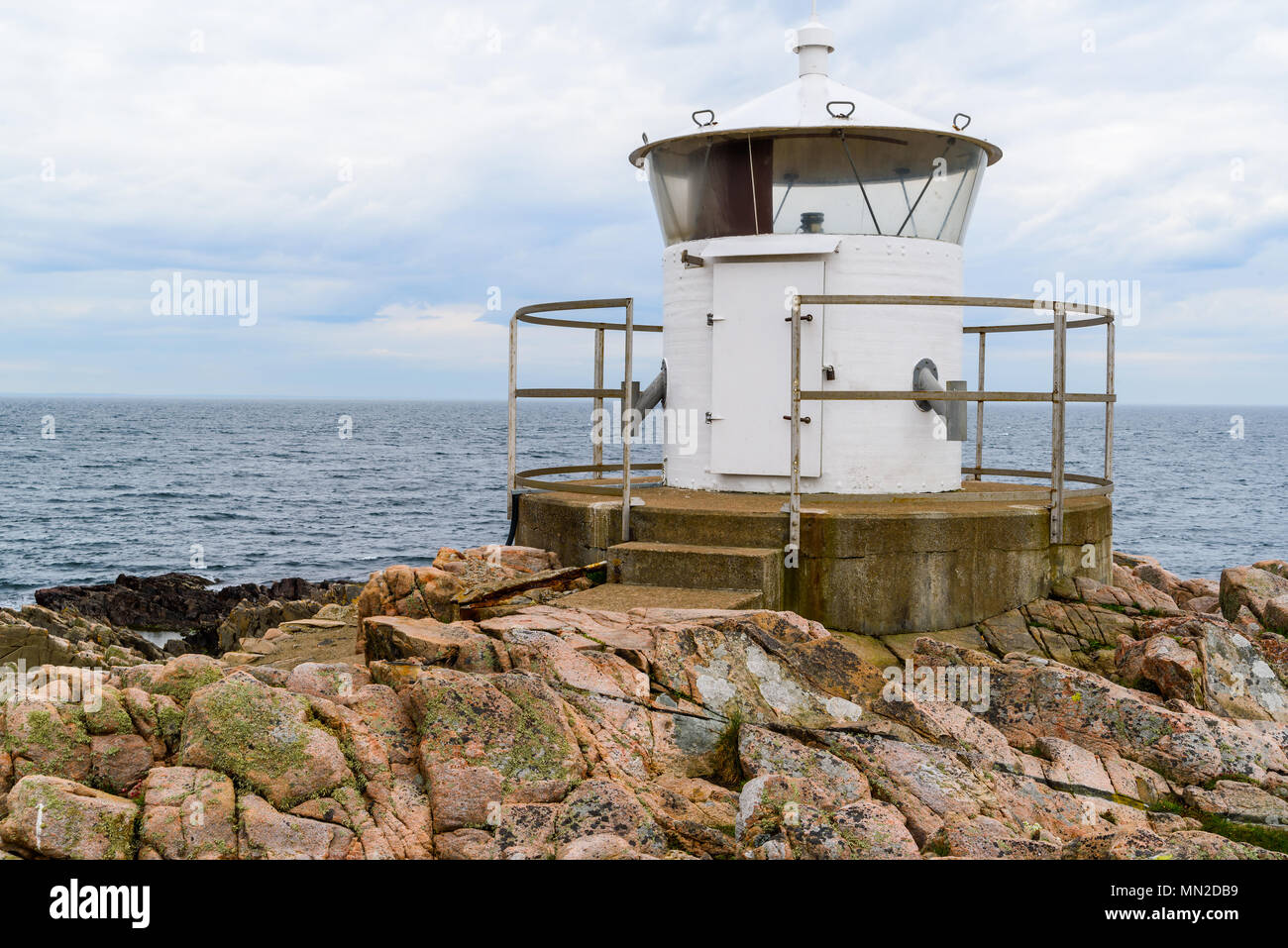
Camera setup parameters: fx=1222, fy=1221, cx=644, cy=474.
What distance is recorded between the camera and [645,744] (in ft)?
21.8

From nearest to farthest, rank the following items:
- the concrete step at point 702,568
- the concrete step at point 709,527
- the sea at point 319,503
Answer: the concrete step at point 702,568 < the concrete step at point 709,527 < the sea at point 319,503

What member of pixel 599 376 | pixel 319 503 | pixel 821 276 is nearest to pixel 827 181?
pixel 821 276

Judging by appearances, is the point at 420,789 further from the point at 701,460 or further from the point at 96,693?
the point at 701,460

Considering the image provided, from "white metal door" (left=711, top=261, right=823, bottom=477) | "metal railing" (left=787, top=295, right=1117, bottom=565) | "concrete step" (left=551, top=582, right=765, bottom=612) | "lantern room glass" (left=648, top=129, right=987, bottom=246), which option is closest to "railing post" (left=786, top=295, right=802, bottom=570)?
"metal railing" (left=787, top=295, right=1117, bottom=565)

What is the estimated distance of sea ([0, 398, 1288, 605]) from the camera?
30.7m

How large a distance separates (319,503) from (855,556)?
37.4 meters

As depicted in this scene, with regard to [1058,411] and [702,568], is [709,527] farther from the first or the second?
[1058,411]

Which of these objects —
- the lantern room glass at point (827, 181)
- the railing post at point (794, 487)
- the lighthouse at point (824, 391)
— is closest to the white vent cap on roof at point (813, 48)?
the lighthouse at point (824, 391)

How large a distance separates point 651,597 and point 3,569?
992 inches

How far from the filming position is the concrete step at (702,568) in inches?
366

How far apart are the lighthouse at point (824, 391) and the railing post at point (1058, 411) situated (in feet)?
0.06

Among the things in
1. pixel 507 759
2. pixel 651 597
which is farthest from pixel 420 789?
pixel 651 597

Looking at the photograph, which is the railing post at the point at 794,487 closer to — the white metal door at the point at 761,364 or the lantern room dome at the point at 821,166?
the white metal door at the point at 761,364

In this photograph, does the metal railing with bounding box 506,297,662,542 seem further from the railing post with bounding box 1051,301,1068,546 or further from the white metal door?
the railing post with bounding box 1051,301,1068,546
